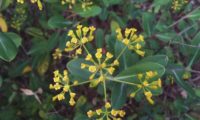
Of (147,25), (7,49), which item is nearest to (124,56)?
(147,25)

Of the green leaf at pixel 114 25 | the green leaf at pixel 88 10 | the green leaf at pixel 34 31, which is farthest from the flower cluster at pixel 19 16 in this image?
the green leaf at pixel 114 25

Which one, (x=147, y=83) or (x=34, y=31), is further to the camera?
(x=34, y=31)

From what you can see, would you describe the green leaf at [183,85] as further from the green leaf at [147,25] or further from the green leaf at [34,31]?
the green leaf at [34,31]

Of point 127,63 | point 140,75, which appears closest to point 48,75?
point 127,63

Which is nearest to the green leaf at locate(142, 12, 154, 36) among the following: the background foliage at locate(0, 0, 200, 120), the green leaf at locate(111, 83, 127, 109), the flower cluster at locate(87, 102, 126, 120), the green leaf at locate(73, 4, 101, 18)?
the background foliage at locate(0, 0, 200, 120)

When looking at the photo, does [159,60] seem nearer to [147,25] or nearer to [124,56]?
[124,56]

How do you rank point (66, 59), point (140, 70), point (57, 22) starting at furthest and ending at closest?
point (66, 59) < point (57, 22) < point (140, 70)

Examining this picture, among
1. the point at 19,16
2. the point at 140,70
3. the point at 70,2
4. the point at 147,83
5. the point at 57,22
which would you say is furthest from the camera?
the point at 19,16

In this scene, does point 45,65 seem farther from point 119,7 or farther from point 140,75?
point 140,75

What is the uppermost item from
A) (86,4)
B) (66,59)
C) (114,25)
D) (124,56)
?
(86,4)
